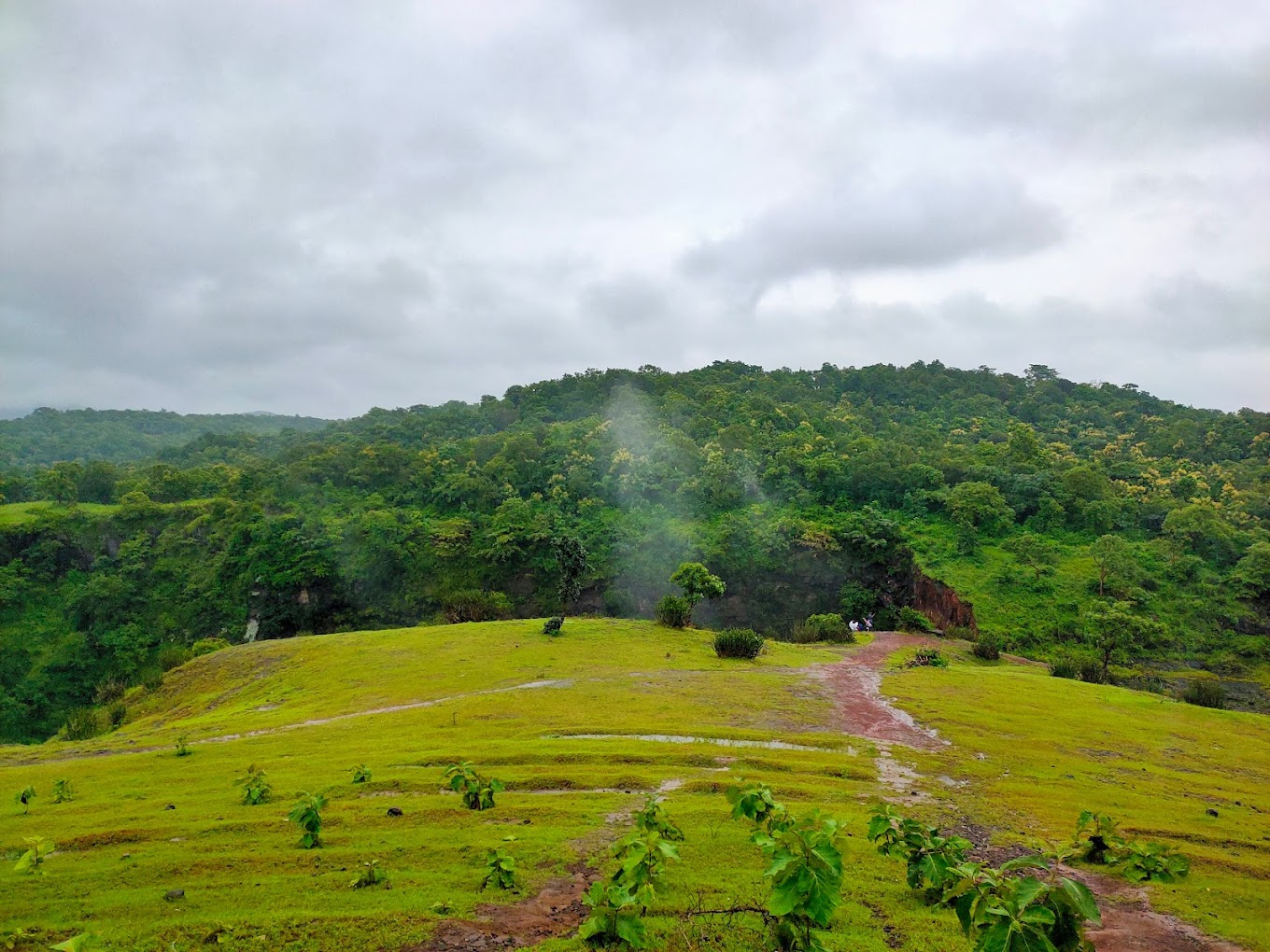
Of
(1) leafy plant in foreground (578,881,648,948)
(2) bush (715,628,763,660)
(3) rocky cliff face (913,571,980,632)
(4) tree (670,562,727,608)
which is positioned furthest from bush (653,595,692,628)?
(1) leafy plant in foreground (578,881,648,948)

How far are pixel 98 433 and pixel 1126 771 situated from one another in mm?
175358

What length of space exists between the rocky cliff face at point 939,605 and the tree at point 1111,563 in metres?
8.43

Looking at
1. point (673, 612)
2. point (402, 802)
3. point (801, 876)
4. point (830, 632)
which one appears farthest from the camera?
point (830, 632)

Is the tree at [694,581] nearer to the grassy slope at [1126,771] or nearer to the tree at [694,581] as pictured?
the tree at [694,581]

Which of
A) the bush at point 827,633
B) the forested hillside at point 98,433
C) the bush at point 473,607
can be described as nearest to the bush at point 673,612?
the bush at point 827,633

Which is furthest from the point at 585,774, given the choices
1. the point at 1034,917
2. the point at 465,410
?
the point at 465,410

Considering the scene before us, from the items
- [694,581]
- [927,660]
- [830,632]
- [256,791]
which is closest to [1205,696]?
[927,660]

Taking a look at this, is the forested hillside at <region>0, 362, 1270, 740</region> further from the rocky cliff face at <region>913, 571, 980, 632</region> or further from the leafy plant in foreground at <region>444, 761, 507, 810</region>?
the leafy plant in foreground at <region>444, 761, 507, 810</region>

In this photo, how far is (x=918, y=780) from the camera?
40.6 ft

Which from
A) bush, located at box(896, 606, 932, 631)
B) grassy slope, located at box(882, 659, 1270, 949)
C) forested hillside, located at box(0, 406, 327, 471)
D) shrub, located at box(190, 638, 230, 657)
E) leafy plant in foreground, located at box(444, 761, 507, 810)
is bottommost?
shrub, located at box(190, 638, 230, 657)

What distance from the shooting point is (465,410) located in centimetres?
10069

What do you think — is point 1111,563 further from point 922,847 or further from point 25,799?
point 25,799

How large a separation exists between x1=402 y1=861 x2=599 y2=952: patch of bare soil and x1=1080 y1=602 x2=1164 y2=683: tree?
34.4 m

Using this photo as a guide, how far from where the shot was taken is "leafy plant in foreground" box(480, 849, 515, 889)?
7023 mm
